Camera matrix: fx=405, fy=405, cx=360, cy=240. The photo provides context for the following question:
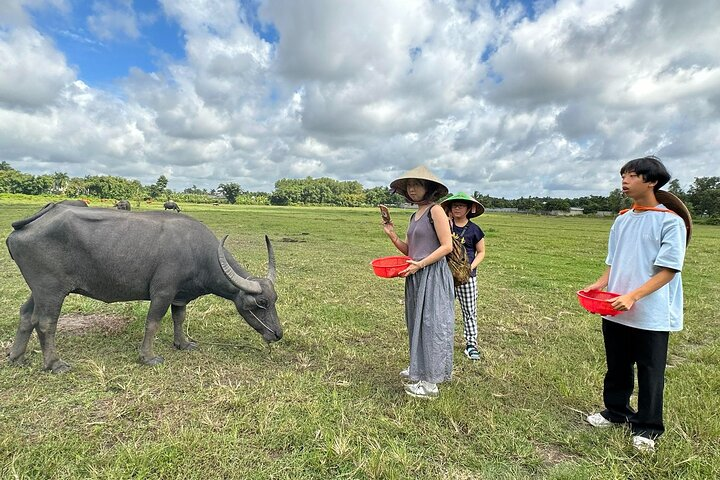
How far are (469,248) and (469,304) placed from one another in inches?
26.1

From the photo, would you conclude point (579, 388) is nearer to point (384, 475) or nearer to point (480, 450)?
point (480, 450)

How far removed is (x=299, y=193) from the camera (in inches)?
4306

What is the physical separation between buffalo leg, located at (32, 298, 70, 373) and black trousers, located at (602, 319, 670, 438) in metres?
4.96

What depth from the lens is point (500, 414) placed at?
11.4 feet

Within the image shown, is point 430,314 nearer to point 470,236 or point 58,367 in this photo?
point 470,236

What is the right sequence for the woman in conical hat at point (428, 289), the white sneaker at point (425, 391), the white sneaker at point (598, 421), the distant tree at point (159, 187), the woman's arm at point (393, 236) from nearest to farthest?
the white sneaker at point (598, 421)
the woman in conical hat at point (428, 289)
the white sneaker at point (425, 391)
the woman's arm at point (393, 236)
the distant tree at point (159, 187)

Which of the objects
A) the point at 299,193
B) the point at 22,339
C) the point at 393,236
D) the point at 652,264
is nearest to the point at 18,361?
the point at 22,339

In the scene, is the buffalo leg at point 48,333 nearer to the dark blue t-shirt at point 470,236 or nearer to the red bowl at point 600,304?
the dark blue t-shirt at point 470,236

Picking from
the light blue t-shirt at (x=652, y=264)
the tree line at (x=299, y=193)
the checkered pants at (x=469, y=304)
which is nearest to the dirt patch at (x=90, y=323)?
the checkered pants at (x=469, y=304)

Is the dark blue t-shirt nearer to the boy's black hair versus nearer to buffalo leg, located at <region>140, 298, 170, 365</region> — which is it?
the boy's black hair

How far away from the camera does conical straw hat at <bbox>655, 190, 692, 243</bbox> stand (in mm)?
2822

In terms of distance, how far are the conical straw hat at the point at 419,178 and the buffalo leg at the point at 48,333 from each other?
3.51 metres

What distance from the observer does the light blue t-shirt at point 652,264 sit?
2.65 meters

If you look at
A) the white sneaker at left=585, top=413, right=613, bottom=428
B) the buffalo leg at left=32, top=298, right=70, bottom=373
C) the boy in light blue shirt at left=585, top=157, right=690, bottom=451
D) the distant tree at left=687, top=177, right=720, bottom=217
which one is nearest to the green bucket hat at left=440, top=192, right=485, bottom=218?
the boy in light blue shirt at left=585, top=157, right=690, bottom=451
